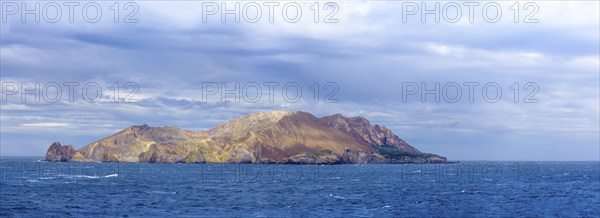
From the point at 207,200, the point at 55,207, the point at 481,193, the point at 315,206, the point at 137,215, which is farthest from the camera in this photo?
the point at 481,193

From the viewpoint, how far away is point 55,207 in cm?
8756

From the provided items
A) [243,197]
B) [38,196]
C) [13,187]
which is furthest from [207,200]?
[13,187]

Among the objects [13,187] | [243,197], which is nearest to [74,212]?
[243,197]

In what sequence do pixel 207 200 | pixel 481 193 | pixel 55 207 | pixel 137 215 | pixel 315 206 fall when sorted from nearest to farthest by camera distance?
pixel 137 215 → pixel 55 207 → pixel 315 206 → pixel 207 200 → pixel 481 193

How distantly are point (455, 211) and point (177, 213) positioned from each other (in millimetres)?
37530

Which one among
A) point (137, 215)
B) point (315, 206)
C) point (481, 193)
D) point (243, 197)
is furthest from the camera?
point (481, 193)

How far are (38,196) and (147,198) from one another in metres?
17.5

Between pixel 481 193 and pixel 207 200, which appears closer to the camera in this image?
pixel 207 200

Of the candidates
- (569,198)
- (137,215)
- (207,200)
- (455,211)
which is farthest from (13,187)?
(569,198)

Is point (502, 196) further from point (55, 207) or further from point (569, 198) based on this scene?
point (55, 207)

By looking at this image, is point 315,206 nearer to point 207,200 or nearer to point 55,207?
point 207,200

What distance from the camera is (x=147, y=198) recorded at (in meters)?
103

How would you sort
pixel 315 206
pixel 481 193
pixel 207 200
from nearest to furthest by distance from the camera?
pixel 315 206 < pixel 207 200 < pixel 481 193

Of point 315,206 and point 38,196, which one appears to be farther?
point 38,196
